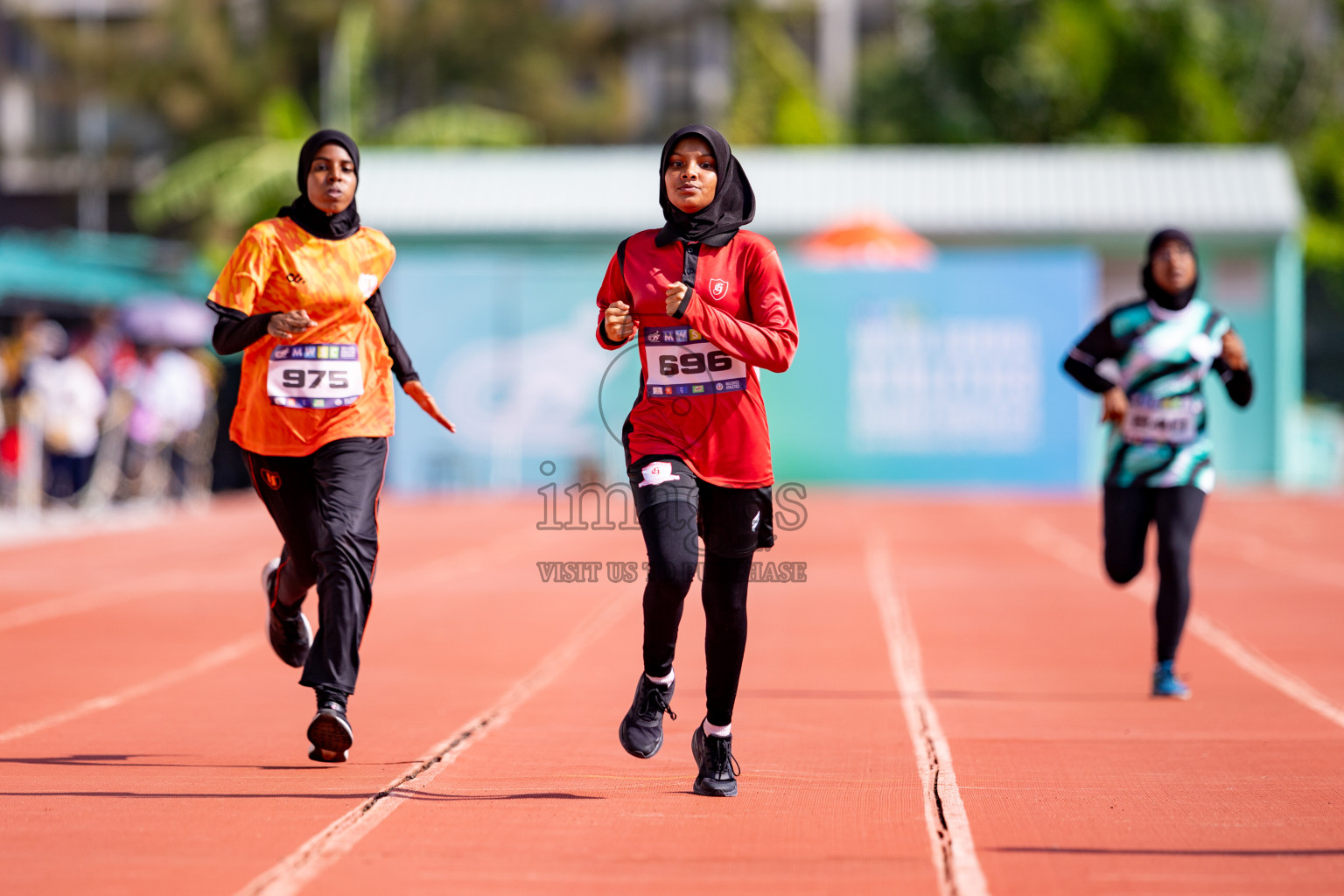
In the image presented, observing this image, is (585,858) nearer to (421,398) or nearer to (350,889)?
(350,889)

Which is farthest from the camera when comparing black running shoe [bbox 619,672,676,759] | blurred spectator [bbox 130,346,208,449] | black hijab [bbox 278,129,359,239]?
blurred spectator [bbox 130,346,208,449]

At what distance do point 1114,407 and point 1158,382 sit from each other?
359mm

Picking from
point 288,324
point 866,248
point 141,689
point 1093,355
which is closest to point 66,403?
point 866,248

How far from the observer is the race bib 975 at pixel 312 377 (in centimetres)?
666

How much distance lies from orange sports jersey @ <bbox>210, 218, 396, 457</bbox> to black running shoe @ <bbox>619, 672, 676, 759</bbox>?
Result: 1.41 metres

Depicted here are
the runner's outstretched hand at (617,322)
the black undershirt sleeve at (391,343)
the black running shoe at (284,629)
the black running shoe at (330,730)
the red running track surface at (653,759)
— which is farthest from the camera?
the black running shoe at (284,629)

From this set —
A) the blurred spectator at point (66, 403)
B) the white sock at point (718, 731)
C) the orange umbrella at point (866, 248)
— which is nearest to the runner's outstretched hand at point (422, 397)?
the white sock at point (718, 731)

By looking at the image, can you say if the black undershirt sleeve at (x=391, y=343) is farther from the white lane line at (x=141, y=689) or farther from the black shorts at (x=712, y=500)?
the white lane line at (x=141, y=689)

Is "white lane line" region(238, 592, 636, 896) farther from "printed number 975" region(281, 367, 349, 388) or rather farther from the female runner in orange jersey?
"printed number 975" region(281, 367, 349, 388)

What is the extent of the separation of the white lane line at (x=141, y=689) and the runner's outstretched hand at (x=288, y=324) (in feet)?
6.26

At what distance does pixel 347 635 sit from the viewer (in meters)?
6.54

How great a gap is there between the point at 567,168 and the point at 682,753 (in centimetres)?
2597

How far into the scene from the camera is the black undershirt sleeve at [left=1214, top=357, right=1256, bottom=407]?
8641mm

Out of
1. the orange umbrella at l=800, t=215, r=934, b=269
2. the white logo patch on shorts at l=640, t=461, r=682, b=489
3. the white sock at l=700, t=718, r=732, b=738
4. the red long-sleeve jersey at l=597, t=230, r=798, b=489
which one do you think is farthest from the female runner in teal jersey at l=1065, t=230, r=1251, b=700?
the orange umbrella at l=800, t=215, r=934, b=269
